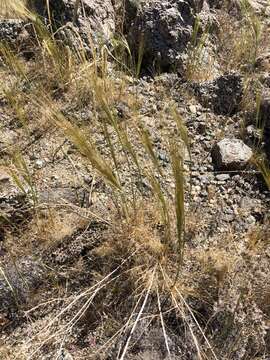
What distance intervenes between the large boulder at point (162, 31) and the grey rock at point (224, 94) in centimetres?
26

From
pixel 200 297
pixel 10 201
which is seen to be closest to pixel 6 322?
pixel 10 201

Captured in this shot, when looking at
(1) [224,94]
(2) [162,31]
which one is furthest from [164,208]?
(2) [162,31]

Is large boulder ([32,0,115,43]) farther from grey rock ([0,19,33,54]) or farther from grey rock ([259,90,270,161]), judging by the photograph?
grey rock ([259,90,270,161])

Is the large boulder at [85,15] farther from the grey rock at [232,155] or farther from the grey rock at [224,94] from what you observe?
the grey rock at [232,155]

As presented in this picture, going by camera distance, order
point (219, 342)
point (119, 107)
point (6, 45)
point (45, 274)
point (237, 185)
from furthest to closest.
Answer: point (6, 45)
point (119, 107)
point (237, 185)
point (45, 274)
point (219, 342)

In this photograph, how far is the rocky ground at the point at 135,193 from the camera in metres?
1.64

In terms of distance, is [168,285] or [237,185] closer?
[168,285]

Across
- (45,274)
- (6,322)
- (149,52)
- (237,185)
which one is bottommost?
(6,322)

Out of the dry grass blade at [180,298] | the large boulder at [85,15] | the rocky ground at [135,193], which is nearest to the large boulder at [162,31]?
the rocky ground at [135,193]

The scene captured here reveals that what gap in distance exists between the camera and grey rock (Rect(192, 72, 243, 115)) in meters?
2.34

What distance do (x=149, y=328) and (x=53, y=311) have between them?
1.25ft

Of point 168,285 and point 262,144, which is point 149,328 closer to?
point 168,285

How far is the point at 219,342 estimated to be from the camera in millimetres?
1611

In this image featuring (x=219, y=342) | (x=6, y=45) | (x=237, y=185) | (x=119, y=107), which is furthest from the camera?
(x=6, y=45)
